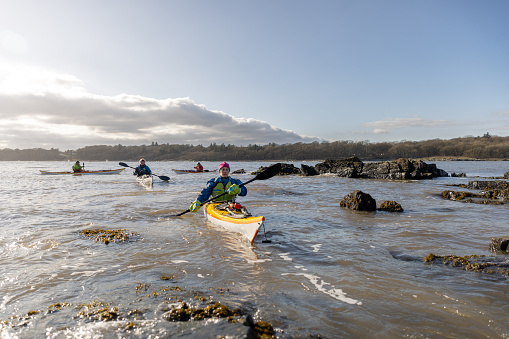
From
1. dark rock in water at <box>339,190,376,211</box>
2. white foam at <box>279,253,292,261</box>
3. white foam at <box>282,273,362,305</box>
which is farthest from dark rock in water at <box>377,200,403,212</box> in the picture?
white foam at <box>282,273,362,305</box>

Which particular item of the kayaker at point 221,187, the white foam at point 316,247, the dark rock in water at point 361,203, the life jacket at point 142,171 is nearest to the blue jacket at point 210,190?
the kayaker at point 221,187

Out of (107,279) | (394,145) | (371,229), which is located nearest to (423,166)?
(371,229)

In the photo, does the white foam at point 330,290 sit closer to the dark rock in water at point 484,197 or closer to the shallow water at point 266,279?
the shallow water at point 266,279

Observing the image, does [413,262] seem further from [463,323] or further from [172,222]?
[172,222]

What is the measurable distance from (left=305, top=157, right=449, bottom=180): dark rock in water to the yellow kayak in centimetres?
2366

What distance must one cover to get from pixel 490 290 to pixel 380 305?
1963 millimetres

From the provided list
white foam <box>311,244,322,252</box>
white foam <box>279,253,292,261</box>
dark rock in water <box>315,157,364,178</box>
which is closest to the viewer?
white foam <box>279,253,292,261</box>

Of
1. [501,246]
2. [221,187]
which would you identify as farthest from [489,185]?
[221,187]

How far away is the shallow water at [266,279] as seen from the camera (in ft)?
10.9

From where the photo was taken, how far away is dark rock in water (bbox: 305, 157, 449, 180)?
88.4ft

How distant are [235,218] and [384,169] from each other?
82.5 feet

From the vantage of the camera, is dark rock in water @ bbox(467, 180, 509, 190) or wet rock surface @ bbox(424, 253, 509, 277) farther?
dark rock in water @ bbox(467, 180, 509, 190)

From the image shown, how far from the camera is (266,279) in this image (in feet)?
15.9

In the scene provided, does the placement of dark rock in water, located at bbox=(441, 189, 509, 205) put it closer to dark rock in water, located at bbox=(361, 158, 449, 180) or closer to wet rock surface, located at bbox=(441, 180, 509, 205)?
wet rock surface, located at bbox=(441, 180, 509, 205)
